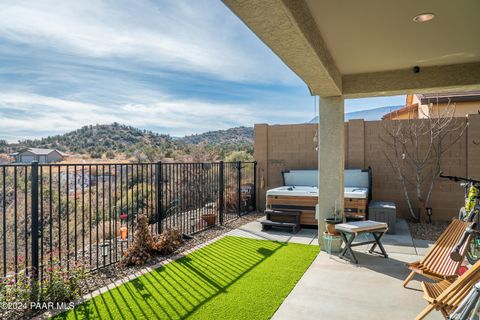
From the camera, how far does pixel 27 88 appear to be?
16984 mm

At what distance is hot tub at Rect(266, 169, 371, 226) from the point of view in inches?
240

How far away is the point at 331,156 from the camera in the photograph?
5.17 metres

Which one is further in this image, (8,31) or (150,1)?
(8,31)

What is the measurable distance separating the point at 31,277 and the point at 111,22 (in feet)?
16.3

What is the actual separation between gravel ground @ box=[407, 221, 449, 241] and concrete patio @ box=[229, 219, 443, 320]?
2.45ft

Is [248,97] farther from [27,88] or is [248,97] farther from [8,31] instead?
[8,31]

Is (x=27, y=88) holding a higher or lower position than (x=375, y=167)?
higher

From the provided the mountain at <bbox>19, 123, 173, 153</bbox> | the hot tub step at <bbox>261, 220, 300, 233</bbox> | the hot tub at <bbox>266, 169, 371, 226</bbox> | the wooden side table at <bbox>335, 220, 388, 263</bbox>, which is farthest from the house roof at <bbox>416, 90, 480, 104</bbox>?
the mountain at <bbox>19, 123, 173, 153</bbox>

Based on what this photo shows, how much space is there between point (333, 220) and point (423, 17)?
307cm

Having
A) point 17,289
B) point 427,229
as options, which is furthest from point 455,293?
point 427,229

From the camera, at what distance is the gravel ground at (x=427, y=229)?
19.2 feet

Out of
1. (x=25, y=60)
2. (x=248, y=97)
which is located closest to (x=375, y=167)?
(x=25, y=60)

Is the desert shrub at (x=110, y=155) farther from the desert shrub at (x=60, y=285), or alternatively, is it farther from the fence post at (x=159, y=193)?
the desert shrub at (x=60, y=285)

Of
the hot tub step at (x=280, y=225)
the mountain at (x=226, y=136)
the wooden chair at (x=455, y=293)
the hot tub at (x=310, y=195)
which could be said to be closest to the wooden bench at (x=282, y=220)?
the hot tub step at (x=280, y=225)
